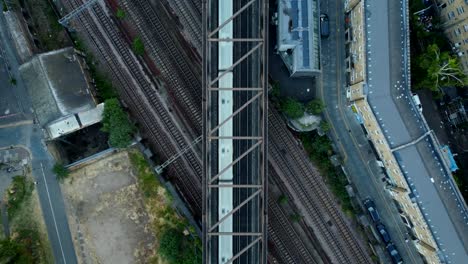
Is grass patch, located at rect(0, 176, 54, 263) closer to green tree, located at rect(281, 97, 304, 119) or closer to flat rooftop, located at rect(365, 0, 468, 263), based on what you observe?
green tree, located at rect(281, 97, 304, 119)

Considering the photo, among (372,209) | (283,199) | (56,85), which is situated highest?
(56,85)

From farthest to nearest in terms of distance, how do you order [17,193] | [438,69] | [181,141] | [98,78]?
[98,78]
[181,141]
[17,193]
[438,69]

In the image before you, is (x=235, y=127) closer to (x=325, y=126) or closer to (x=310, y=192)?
(x=325, y=126)

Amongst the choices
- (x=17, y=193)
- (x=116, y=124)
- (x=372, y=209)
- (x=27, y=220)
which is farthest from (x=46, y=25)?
(x=372, y=209)

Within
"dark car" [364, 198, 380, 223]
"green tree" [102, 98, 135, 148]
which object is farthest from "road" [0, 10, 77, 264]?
"dark car" [364, 198, 380, 223]

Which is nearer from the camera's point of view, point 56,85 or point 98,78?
point 56,85

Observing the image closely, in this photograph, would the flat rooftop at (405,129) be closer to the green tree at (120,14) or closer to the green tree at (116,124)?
the green tree at (116,124)
